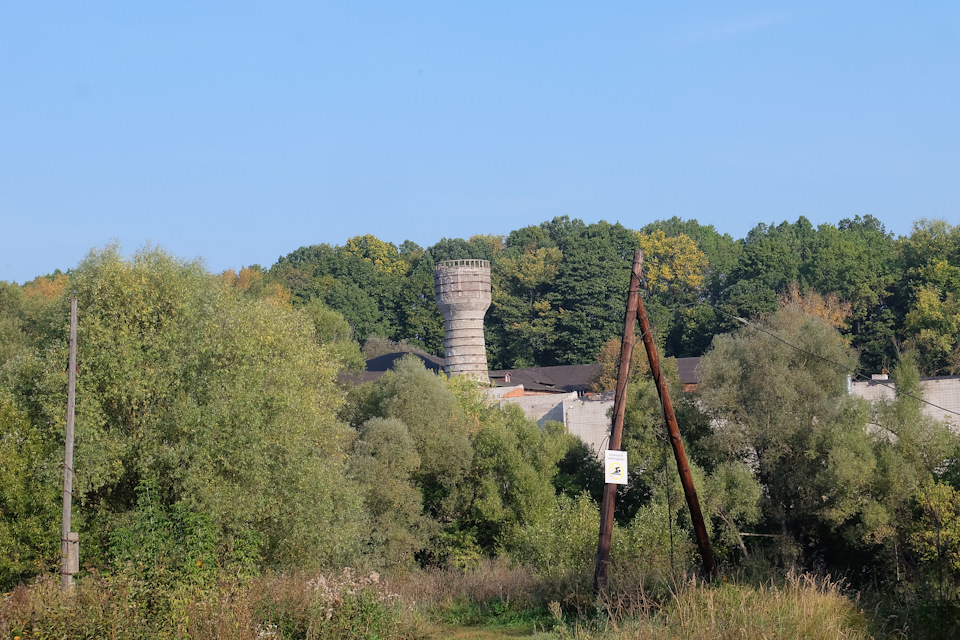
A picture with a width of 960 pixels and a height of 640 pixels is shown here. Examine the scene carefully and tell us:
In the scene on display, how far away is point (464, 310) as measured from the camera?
62375mm

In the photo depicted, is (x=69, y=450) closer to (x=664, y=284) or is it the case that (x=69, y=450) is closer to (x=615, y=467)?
(x=615, y=467)

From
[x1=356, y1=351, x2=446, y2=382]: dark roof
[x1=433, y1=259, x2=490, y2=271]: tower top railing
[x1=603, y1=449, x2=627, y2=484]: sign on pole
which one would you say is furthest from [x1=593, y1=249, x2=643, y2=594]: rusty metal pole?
[x1=356, y1=351, x2=446, y2=382]: dark roof

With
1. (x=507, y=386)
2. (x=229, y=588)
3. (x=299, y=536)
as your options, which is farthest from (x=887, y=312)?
(x=229, y=588)

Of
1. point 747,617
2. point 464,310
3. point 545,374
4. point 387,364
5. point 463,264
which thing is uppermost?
point 463,264

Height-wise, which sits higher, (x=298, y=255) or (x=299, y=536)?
(x=298, y=255)

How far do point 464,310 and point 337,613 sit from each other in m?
50.4

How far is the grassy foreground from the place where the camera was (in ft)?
34.8

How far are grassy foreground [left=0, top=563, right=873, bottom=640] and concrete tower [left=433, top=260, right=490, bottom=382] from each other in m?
47.4

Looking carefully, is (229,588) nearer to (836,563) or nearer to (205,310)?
(205,310)

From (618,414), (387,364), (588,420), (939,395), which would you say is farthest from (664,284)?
(618,414)

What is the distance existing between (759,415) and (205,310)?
19141mm

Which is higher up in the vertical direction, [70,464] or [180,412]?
[180,412]

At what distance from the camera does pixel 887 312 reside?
223 ft

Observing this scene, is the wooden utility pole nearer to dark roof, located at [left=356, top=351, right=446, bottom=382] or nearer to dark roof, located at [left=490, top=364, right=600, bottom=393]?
dark roof, located at [left=356, top=351, right=446, bottom=382]
